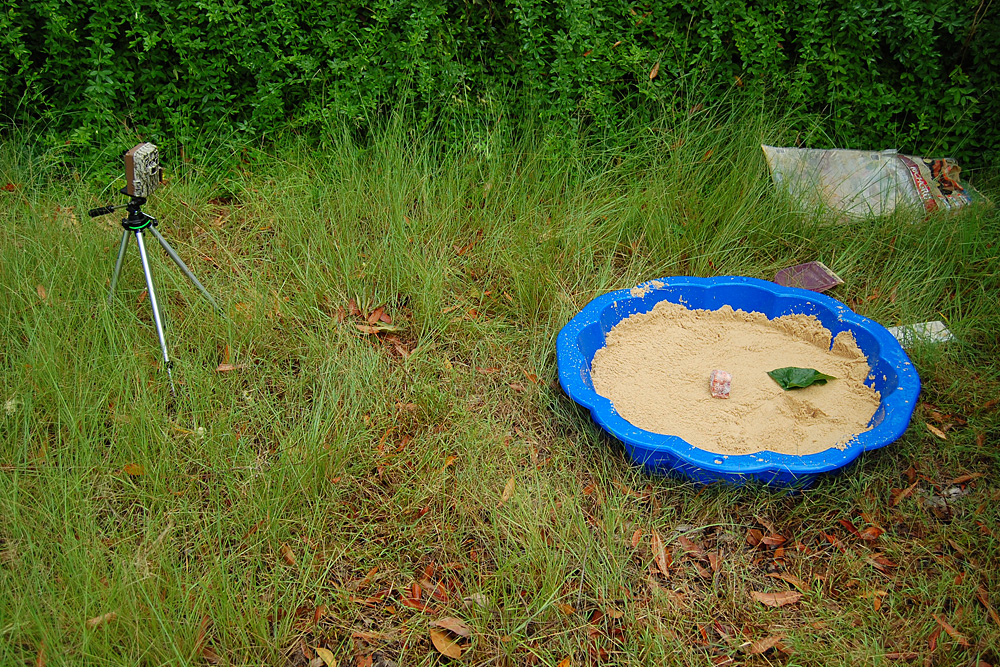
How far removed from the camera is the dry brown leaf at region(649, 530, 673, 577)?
2.41 m

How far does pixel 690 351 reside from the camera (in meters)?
3.11

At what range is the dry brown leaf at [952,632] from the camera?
87.0 inches

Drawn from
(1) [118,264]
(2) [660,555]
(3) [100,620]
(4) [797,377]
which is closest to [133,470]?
(3) [100,620]

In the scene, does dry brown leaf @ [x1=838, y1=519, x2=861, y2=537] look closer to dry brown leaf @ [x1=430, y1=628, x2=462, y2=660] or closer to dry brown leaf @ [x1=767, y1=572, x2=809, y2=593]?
dry brown leaf @ [x1=767, y1=572, x2=809, y2=593]

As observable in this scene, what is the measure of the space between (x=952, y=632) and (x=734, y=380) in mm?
1077

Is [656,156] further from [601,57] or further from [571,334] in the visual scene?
[571,334]

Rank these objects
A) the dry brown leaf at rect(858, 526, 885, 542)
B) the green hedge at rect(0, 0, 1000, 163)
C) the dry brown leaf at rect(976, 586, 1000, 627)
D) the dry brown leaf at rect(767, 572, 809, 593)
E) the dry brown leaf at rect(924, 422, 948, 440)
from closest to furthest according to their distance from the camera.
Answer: the dry brown leaf at rect(976, 586, 1000, 627)
the dry brown leaf at rect(767, 572, 809, 593)
the dry brown leaf at rect(858, 526, 885, 542)
the dry brown leaf at rect(924, 422, 948, 440)
the green hedge at rect(0, 0, 1000, 163)

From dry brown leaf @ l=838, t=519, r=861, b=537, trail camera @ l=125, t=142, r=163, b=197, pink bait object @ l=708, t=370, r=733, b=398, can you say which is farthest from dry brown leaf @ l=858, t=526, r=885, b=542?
trail camera @ l=125, t=142, r=163, b=197

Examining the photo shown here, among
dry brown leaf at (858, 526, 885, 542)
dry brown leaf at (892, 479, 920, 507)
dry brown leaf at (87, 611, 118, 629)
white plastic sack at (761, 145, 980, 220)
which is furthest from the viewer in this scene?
white plastic sack at (761, 145, 980, 220)

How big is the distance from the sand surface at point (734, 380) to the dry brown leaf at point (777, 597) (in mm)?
472

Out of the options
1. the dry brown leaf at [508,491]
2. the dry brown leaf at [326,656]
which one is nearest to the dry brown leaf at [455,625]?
the dry brown leaf at [326,656]

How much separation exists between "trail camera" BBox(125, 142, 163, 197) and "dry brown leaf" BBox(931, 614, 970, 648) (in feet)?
9.15

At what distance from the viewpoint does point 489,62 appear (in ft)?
12.7

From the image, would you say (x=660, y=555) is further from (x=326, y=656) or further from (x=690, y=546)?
(x=326, y=656)
